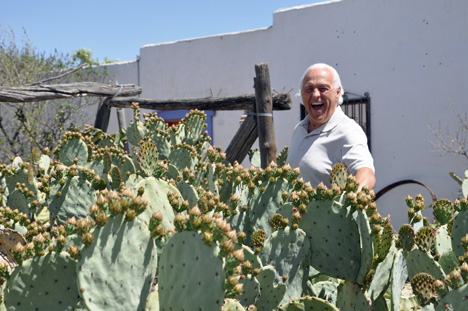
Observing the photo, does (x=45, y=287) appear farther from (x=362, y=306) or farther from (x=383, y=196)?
(x=383, y=196)

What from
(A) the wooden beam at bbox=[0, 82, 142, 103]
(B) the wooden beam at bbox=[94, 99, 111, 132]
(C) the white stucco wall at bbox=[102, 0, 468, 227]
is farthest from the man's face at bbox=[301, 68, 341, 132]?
(C) the white stucco wall at bbox=[102, 0, 468, 227]

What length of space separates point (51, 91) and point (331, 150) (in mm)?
4330

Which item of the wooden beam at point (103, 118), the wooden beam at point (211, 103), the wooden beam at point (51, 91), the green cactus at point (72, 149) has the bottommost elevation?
the green cactus at point (72, 149)

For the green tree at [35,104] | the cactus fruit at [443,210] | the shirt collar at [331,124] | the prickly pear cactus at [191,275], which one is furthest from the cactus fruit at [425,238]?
the green tree at [35,104]

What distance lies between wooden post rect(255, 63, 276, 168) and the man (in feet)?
4.63

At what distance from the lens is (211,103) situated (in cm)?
621

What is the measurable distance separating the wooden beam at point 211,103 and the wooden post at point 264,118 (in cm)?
21

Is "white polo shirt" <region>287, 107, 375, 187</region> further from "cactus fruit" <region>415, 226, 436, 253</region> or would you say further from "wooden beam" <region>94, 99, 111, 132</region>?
"wooden beam" <region>94, 99, 111, 132</region>

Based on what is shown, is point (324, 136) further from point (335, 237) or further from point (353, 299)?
point (353, 299)

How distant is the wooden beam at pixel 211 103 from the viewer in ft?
17.8

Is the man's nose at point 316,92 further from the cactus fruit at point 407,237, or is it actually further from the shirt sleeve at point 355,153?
the cactus fruit at point 407,237

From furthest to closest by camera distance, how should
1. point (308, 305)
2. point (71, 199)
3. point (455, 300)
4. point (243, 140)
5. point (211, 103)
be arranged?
point (211, 103) → point (243, 140) → point (71, 199) → point (308, 305) → point (455, 300)

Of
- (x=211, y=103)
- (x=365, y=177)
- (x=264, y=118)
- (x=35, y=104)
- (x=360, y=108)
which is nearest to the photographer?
(x=365, y=177)

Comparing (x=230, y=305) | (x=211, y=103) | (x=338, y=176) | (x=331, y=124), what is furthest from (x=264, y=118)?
(x=230, y=305)
